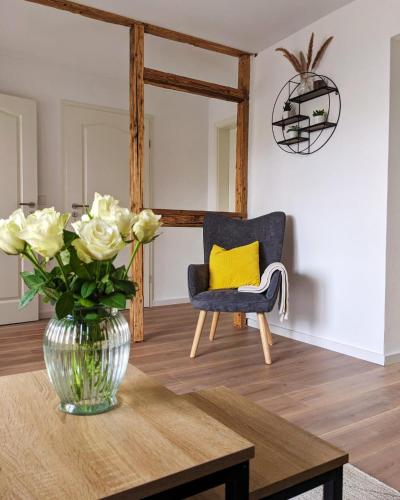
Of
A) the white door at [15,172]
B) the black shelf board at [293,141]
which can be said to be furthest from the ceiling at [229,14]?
the white door at [15,172]

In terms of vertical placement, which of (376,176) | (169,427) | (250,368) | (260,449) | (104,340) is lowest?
(250,368)

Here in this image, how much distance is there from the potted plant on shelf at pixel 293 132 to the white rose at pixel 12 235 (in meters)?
2.67

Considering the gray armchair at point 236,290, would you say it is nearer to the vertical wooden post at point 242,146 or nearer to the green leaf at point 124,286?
the vertical wooden post at point 242,146

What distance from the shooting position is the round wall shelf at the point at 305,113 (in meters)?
2.96

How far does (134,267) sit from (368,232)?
1.62 metres

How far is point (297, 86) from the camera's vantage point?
3.22 meters

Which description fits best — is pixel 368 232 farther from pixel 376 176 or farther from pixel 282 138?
pixel 282 138

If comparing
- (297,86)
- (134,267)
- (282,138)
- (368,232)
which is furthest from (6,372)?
(297,86)

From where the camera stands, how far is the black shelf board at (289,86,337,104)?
2924 mm

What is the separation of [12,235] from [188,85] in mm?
2760

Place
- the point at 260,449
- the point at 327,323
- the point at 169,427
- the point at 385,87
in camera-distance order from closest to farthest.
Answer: the point at 169,427, the point at 260,449, the point at 385,87, the point at 327,323

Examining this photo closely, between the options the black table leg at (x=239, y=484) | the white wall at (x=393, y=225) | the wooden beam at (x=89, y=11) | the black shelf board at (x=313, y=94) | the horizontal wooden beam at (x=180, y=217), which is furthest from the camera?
the horizontal wooden beam at (x=180, y=217)

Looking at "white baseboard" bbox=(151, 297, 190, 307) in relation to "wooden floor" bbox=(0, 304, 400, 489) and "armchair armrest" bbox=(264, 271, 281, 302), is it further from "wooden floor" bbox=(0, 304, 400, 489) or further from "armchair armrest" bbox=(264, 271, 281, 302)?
"armchair armrest" bbox=(264, 271, 281, 302)

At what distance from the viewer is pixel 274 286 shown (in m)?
2.73
